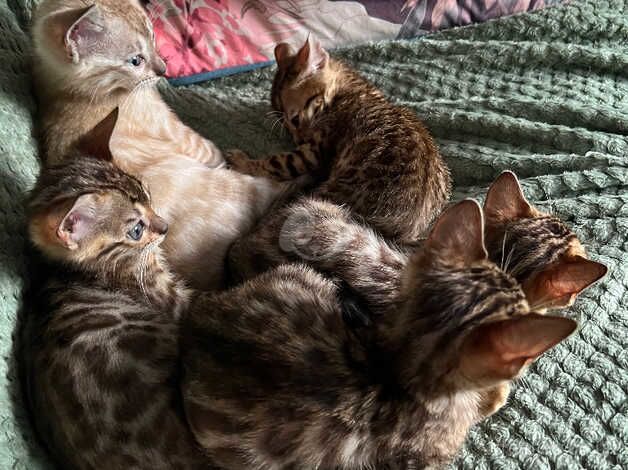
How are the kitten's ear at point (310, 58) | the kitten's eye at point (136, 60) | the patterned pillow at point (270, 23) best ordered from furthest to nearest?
the patterned pillow at point (270, 23)
the kitten's ear at point (310, 58)
the kitten's eye at point (136, 60)


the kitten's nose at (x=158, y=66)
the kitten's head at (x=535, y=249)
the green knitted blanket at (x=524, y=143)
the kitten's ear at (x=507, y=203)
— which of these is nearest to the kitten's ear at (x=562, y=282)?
the kitten's head at (x=535, y=249)

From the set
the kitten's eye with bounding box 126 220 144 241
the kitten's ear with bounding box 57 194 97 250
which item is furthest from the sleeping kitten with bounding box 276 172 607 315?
the kitten's ear with bounding box 57 194 97 250

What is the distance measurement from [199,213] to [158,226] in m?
0.22

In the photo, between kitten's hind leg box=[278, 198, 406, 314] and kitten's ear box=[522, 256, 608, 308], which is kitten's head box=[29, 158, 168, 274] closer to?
kitten's hind leg box=[278, 198, 406, 314]

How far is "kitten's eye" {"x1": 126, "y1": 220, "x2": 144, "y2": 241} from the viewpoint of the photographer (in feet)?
5.58

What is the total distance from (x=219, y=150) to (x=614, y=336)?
1.53 metres

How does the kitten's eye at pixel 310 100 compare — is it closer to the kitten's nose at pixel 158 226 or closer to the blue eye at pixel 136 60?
the blue eye at pixel 136 60

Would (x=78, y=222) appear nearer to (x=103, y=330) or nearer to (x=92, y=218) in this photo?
(x=92, y=218)

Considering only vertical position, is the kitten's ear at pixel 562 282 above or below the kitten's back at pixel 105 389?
above

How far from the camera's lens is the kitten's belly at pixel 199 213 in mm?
1911

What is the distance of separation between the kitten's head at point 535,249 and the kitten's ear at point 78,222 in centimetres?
113

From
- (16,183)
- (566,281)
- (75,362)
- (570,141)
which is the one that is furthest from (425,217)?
(16,183)

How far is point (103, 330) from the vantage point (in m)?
1.52

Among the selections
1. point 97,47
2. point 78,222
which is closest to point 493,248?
point 78,222
